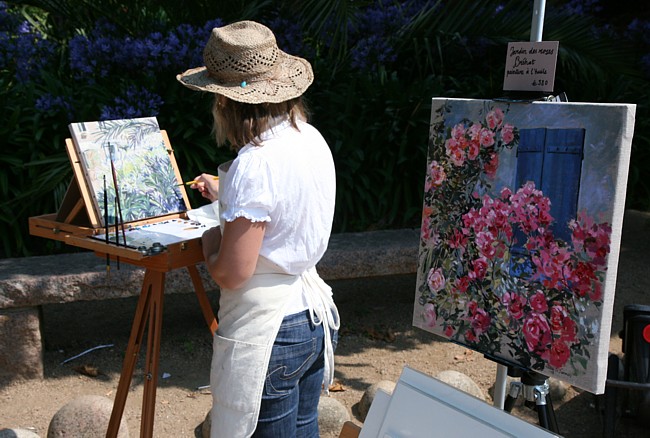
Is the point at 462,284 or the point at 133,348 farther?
the point at 133,348

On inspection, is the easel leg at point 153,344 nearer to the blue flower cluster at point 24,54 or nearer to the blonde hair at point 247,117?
the blonde hair at point 247,117

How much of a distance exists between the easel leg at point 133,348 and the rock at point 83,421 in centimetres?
32

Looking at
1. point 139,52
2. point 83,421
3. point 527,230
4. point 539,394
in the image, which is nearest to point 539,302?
point 527,230

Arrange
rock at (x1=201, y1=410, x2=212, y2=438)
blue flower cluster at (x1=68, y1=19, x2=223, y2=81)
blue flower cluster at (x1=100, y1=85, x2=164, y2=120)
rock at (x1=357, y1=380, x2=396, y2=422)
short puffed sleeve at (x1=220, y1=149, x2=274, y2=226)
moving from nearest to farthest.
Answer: short puffed sleeve at (x1=220, y1=149, x2=274, y2=226)
rock at (x1=201, y1=410, x2=212, y2=438)
rock at (x1=357, y1=380, x2=396, y2=422)
blue flower cluster at (x1=100, y1=85, x2=164, y2=120)
blue flower cluster at (x1=68, y1=19, x2=223, y2=81)

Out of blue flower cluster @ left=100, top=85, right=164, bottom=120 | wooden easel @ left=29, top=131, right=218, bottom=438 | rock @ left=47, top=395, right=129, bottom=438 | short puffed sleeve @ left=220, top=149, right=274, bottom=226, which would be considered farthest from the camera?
blue flower cluster @ left=100, top=85, right=164, bottom=120

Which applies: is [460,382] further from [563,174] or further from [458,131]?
[563,174]

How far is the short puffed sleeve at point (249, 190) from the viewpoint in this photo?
194cm

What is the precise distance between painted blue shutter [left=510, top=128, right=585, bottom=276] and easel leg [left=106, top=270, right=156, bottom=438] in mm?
1273

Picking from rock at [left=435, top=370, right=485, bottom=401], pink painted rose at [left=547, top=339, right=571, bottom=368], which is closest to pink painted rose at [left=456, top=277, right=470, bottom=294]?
pink painted rose at [left=547, top=339, right=571, bottom=368]

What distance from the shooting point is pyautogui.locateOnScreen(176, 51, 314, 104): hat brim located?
204 cm

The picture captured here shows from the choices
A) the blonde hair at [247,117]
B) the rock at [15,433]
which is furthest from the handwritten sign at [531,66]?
the rock at [15,433]

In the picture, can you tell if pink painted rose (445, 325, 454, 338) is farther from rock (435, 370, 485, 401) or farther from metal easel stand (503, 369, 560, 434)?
rock (435, 370, 485, 401)

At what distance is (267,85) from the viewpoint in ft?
6.91

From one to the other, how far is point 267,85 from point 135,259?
2.65 feet
